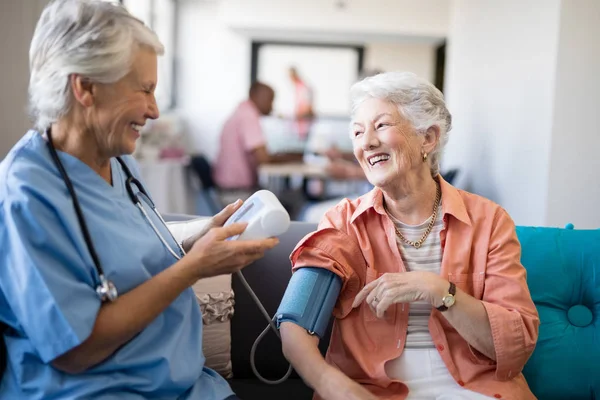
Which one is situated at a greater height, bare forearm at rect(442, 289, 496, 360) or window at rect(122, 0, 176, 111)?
window at rect(122, 0, 176, 111)

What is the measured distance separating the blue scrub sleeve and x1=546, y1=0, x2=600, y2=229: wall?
2083 mm

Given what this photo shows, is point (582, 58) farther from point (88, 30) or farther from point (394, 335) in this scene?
point (88, 30)

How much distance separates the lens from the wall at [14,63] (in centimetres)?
241

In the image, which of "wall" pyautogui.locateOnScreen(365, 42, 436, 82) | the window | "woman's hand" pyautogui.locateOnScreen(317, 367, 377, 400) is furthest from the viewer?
"wall" pyautogui.locateOnScreen(365, 42, 436, 82)

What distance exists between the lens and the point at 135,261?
111 cm

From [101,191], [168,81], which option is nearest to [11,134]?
[101,191]

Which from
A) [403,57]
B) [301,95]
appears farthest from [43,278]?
[403,57]

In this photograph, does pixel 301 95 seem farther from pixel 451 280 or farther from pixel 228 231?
pixel 228 231

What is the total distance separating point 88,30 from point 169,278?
0.45m

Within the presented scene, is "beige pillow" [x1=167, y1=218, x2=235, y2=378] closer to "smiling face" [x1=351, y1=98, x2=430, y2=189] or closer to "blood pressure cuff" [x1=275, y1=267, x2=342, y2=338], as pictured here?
"blood pressure cuff" [x1=275, y1=267, x2=342, y2=338]

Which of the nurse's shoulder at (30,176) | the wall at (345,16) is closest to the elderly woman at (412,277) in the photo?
the nurse's shoulder at (30,176)

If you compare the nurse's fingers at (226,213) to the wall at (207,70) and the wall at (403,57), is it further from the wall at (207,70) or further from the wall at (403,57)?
the wall at (403,57)

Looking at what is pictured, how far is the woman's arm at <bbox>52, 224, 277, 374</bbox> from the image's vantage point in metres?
1.03

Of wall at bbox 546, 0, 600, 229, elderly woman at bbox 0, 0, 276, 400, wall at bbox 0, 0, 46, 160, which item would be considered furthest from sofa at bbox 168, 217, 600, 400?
wall at bbox 0, 0, 46, 160
